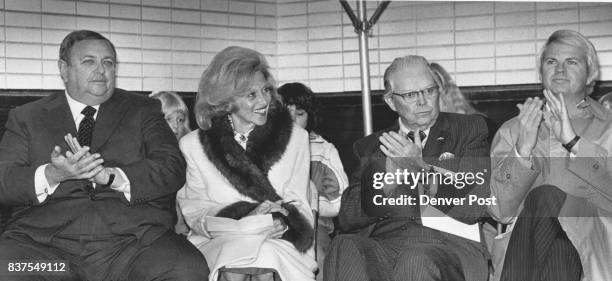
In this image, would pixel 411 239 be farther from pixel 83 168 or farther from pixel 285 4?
pixel 285 4

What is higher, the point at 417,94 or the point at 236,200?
the point at 417,94

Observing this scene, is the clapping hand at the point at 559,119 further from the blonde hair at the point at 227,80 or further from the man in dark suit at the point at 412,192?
the blonde hair at the point at 227,80

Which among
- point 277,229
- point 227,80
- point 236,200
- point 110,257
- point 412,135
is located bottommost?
point 110,257

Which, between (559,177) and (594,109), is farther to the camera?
(594,109)

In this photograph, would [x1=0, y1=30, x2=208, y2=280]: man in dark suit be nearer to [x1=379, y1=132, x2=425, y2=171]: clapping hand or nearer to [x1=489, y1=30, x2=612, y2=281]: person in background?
[x1=379, y1=132, x2=425, y2=171]: clapping hand

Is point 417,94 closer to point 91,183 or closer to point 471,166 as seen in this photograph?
point 471,166

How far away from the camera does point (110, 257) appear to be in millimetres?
4539

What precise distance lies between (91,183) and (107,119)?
0.33m

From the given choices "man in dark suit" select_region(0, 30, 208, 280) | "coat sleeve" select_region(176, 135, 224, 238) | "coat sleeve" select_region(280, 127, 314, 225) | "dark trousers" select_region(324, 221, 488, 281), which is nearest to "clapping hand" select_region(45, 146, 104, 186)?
"man in dark suit" select_region(0, 30, 208, 280)

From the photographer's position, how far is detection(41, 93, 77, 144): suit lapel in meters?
4.70

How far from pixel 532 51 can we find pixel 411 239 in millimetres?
2745

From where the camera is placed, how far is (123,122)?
478cm

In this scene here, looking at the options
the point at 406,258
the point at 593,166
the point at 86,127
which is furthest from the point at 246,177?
the point at 593,166

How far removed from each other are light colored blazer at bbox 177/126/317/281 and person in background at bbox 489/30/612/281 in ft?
3.14
